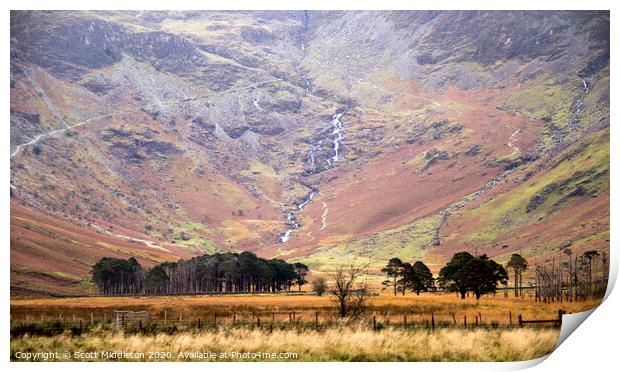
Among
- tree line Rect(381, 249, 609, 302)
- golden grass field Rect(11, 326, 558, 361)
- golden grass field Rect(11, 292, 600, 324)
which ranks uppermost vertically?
tree line Rect(381, 249, 609, 302)

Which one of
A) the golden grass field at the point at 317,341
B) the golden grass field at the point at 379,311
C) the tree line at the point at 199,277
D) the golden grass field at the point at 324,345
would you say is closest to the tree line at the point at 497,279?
the golden grass field at the point at 379,311

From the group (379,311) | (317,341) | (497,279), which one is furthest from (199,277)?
(317,341)

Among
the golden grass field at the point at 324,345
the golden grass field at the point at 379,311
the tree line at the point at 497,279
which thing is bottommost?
the golden grass field at the point at 324,345

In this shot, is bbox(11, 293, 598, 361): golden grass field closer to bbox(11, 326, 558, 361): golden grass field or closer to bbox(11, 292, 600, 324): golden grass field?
bbox(11, 326, 558, 361): golden grass field

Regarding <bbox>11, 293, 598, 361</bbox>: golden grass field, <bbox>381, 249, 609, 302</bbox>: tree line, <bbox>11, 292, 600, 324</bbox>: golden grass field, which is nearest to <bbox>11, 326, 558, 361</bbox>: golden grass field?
<bbox>11, 293, 598, 361</bbox>: golden grass field

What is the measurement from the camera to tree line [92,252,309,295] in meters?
104

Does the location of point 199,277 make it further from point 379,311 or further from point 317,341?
point 317,341

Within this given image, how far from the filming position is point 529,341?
38375 mm

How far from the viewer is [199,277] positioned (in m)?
110

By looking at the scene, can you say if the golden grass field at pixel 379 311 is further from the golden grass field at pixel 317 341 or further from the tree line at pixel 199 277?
the tree line at pixel 199 277

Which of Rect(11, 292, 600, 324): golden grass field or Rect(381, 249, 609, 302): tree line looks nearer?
Rect(11, 292, 600, 324): golden grass field

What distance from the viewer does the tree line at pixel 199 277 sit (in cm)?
10425
